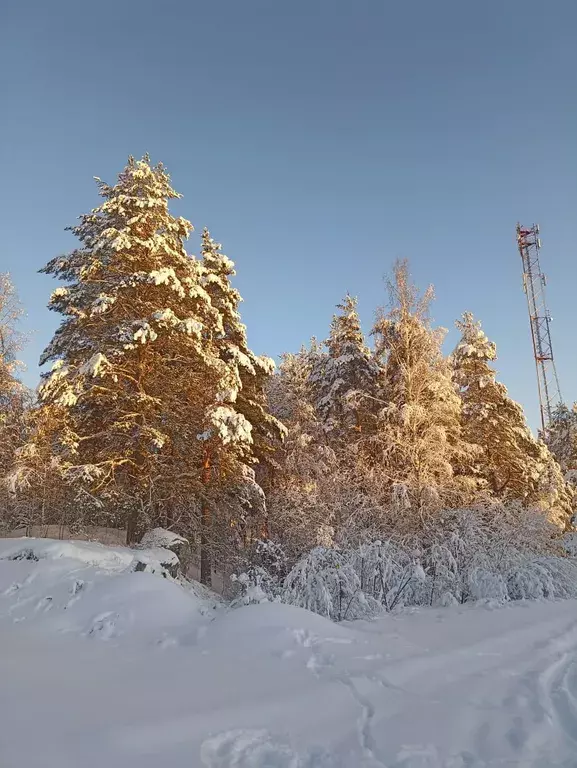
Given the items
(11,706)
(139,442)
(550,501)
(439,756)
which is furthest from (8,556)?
(550,501)

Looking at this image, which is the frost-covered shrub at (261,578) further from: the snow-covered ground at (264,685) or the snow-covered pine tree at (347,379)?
the snow-covered pine tree at (347,379)

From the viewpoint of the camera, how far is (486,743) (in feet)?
10.1

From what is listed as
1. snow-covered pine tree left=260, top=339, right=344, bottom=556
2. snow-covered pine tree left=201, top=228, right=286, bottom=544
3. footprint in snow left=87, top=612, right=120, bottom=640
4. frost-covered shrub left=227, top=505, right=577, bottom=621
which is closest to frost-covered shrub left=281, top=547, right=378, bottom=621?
frost-covered shrub left=227, top=505, right=577, bottom=621

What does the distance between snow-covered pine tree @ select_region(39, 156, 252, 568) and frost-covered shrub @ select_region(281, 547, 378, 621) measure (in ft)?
13.2

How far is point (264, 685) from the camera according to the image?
3.94 meters

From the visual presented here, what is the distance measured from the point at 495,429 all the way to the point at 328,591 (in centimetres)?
1450

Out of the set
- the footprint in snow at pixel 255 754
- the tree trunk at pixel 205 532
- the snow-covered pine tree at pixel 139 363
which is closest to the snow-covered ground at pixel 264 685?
the footprint in snow at pixel 255 754

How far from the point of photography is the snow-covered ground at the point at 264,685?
296cm

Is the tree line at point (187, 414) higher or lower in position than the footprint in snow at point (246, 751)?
higher

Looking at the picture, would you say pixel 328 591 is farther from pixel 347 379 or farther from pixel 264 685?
pixel 347 379

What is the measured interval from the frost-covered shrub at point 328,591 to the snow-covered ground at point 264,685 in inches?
32.0

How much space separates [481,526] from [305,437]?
7.65 m

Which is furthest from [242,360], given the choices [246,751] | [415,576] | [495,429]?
[246,751]

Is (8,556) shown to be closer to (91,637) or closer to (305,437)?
(91,637)
